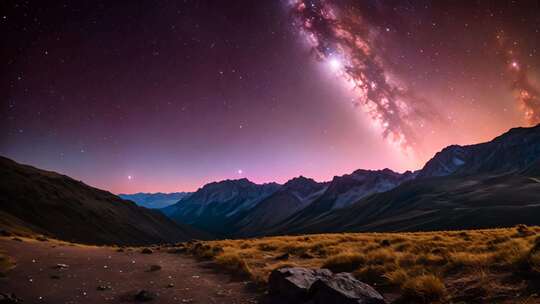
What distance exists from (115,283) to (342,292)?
36.5 feet

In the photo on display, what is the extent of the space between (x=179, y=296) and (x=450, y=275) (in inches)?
418

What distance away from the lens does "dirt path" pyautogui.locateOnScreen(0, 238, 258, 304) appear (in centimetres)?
1268

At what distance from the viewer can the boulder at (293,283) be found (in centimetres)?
1085

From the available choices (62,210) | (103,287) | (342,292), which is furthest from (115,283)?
(62,210)

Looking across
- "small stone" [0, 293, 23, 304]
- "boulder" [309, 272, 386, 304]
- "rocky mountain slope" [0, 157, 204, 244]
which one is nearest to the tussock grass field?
"boulder" [309, 272, 386, 304]

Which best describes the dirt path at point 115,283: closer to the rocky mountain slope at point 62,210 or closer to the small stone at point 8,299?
the small stone at point 8,299

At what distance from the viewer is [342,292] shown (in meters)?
9.44

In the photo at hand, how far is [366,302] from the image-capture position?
30.8ft

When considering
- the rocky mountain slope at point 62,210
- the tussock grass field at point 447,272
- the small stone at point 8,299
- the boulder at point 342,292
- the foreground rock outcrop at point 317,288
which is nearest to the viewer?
the boulder at point 342,292

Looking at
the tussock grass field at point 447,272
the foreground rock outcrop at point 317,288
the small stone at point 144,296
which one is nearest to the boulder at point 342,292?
the foreground rock outcrop at point 317,288

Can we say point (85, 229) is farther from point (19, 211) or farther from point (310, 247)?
point (310, 247)

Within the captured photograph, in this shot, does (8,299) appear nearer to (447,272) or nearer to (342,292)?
(342,292)

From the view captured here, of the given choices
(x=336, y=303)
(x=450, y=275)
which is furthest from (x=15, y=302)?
(x=450, y=275)

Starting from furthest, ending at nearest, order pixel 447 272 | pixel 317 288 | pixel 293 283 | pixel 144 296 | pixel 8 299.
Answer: pixel 447 272, pixel 144 296, pixel 8 299, pixel 293 283, pixel 317 288
